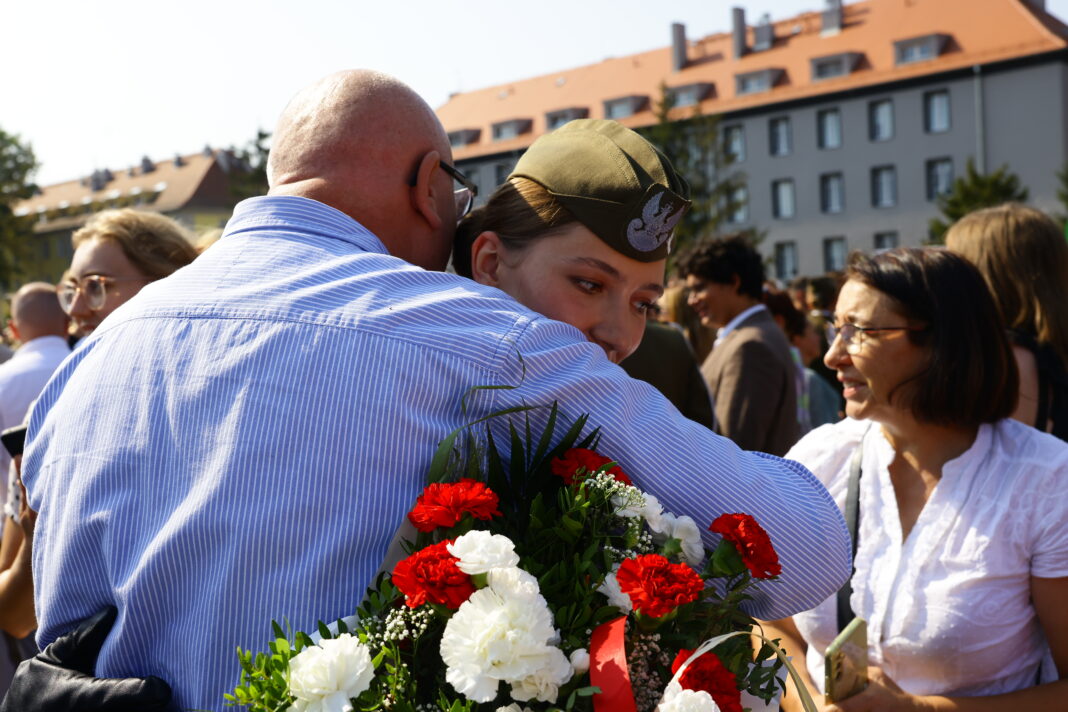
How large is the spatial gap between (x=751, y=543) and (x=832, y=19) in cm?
5736

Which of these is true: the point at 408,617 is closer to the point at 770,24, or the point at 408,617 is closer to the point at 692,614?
the point at 692,614

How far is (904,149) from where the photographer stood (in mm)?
48562

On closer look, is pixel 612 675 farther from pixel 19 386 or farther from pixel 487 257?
pixel 19 386

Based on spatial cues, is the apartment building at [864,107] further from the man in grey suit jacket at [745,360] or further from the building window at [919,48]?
the man in grey suit jacket at [745,360]

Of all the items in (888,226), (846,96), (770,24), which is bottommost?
(888,226)

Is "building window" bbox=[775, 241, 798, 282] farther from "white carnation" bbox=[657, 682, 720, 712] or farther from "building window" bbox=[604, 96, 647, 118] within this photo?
"white carnation" bbox=[657, 682, 720, 712]

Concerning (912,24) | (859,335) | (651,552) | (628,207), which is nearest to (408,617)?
(651,552)

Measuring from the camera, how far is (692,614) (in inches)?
59.7

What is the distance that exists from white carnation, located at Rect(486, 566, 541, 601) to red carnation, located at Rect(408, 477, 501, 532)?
101mm

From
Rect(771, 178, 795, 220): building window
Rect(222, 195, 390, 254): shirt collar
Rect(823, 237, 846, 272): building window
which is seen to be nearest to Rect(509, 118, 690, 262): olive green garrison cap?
Rect(222, 195, 390, 254): shirt collar

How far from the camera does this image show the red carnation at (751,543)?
5.14 feet

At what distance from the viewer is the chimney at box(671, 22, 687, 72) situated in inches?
2313

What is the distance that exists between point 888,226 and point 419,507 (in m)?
51.2

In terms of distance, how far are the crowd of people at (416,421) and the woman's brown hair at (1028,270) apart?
132cm
